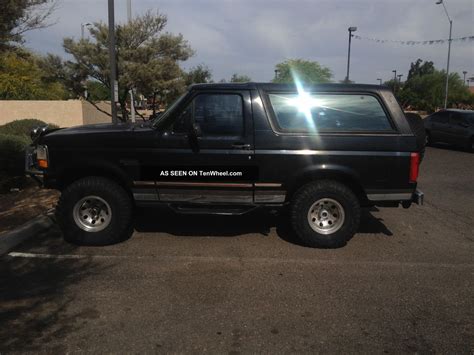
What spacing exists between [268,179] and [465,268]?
2.32 metres

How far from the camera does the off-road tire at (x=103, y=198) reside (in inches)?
209

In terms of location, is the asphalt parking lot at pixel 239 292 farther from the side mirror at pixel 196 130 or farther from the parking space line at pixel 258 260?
the side mirror at pixel 196 130

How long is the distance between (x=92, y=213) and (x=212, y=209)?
1.45 meters

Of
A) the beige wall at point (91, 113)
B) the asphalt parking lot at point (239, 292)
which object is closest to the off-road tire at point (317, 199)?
the asphalt parking lot at point (239, 292)

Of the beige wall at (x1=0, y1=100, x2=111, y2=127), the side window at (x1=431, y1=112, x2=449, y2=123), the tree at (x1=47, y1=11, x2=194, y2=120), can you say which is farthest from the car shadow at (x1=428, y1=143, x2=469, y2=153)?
the beige wall at (x1=0, y1=100, x2=111, y2=127)

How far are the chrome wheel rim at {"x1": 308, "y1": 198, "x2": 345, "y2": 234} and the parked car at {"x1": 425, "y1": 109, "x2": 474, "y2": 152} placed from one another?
13.3 metres

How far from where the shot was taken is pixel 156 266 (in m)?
4.78

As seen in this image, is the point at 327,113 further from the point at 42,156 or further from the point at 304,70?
the point at 304,70

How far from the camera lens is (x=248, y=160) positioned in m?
5.22

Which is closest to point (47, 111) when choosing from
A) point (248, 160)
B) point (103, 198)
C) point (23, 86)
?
point (23, 86)

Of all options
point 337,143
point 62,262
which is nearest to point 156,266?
point 62,262

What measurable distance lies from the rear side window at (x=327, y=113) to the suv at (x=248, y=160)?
1 cm

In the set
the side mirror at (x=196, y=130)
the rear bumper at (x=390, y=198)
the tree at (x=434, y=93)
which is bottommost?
the rear bumper at (x=390, y=198)

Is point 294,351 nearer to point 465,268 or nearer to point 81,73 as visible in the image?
point 465,268
